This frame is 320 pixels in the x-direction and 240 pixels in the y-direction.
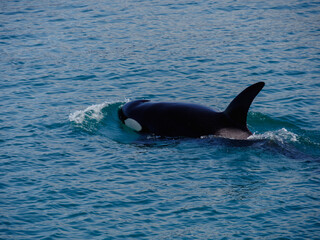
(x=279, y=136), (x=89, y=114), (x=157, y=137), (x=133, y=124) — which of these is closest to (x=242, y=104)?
(x=279, y=136)

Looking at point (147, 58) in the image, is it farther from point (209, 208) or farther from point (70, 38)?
point (209, 208)

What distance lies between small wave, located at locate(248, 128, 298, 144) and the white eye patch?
3.63 metres

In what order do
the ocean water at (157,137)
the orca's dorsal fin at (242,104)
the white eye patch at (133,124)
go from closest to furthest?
1. the ocean water at (157,137)
2. the orca's dorsal fin at (242,104)
3. the white eye patch at (133,124)

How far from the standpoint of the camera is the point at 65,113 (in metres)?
19.6

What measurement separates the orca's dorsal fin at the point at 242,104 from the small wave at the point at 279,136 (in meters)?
0.62

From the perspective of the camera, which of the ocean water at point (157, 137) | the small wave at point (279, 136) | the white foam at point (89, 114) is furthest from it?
the white foam at point (89, 114)

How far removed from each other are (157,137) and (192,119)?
1273 mm

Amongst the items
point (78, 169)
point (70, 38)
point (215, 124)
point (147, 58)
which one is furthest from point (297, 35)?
point (78, 169)

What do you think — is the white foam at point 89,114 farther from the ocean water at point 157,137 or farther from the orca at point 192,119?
the orca at point 192,119

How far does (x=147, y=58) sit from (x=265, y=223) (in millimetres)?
14781

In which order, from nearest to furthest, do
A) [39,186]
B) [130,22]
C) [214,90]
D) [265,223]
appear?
[265,223]
[39,186]
[214,90]
[130,22]

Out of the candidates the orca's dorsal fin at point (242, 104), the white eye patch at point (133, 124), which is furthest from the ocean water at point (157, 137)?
the orca's dorsal fin at point (242, 104)

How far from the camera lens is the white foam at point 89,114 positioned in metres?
18.7

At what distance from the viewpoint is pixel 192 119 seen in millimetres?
16219
